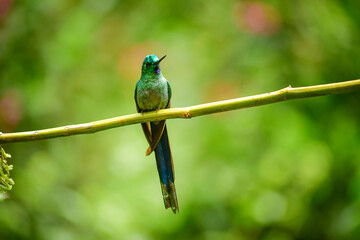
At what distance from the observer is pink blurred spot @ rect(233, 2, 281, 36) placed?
2.83 m

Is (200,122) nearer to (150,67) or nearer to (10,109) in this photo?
(150,67)

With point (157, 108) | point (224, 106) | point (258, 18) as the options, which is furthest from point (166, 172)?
point (258, 18)

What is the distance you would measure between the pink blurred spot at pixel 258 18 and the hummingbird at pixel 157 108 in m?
1.27

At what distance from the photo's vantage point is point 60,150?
3.00 m

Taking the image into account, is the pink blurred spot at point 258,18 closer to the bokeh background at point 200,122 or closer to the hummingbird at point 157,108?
the bokeh background at point 200,122

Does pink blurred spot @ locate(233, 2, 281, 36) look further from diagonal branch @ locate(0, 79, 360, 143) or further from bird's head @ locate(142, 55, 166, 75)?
diagonal branch @ locate(0, 79, 360, 143)

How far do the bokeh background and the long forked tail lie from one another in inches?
44.2

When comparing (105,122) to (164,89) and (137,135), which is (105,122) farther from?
(137,135)

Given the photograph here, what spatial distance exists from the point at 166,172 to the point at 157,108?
391 mm

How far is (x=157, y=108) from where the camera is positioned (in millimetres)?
1864

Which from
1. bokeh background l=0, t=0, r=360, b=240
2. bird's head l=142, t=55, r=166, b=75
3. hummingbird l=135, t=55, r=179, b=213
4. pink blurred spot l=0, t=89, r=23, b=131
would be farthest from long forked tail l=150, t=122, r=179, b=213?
pink blurred spot l=0, t=89, r=23, b=131

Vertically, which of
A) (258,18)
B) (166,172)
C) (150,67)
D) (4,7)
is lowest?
(166,172)

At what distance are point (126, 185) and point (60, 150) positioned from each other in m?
0.70

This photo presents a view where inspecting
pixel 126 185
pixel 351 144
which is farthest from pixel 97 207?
pixel 351 144
